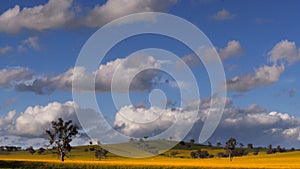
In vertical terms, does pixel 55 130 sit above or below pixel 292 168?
above

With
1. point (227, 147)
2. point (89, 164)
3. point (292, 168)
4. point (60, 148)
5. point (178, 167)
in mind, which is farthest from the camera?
point (227, 147)

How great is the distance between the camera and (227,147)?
187 m

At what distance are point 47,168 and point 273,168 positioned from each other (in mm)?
42336

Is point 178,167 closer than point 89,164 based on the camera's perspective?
Yes

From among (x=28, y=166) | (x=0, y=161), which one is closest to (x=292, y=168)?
(x=28, y=166)

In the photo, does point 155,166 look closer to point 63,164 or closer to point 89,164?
point 89,164

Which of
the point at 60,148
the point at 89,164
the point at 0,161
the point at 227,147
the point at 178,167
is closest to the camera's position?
the point at 178,167

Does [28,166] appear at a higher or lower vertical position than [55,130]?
lower

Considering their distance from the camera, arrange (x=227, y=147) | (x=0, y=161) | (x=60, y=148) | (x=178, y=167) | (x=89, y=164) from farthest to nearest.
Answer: (x=227, y=147), (x=60, y=148), (x=0, y=161), (x=89, y=164), (x=178, y=167)

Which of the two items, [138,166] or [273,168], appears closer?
[273,168]

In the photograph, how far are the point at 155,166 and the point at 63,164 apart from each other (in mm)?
19616

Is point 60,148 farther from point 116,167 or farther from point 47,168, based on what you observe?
point 116,167

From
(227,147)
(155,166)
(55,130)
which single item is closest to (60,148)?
(55,130)

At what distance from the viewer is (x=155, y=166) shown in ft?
283
